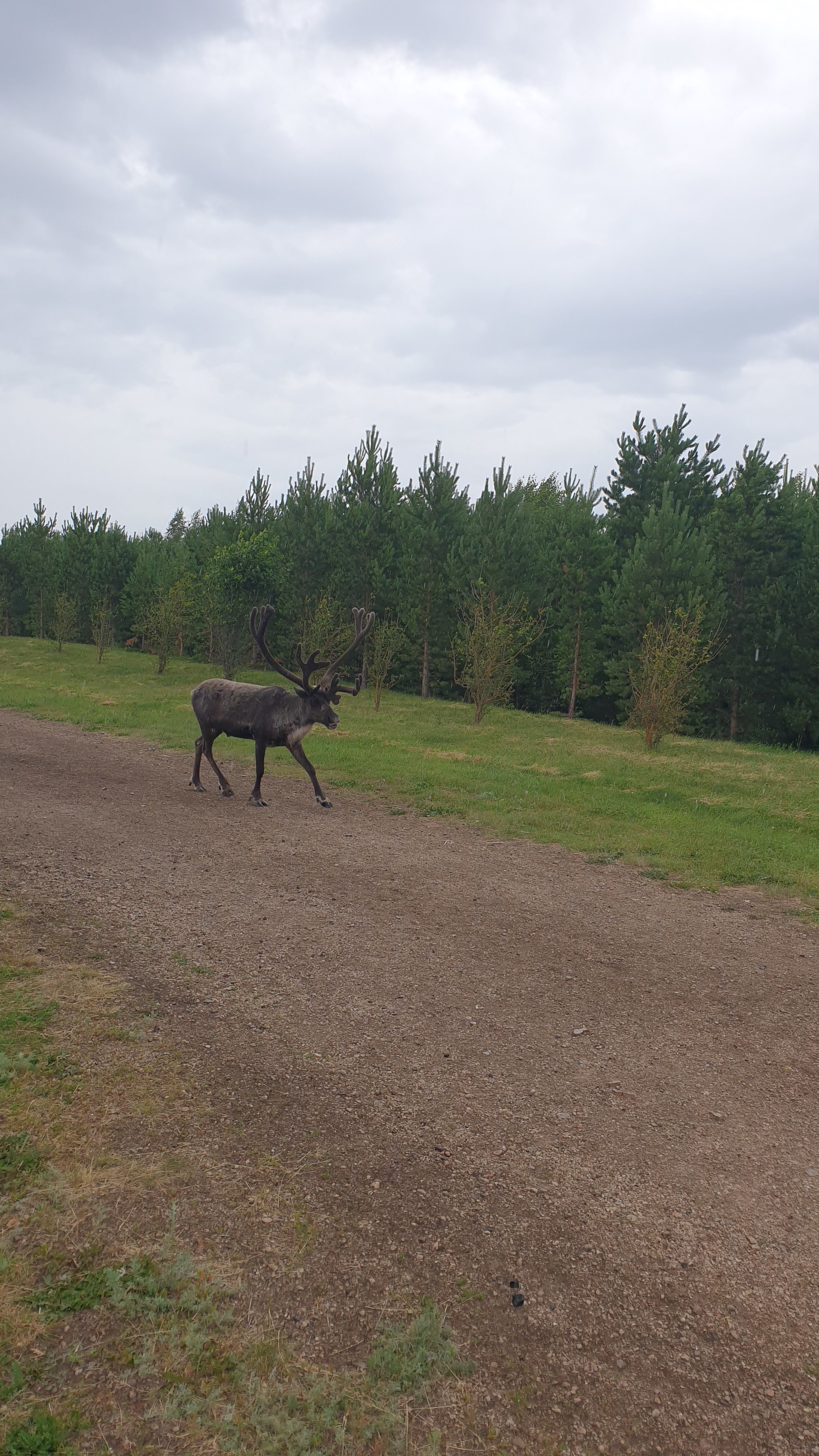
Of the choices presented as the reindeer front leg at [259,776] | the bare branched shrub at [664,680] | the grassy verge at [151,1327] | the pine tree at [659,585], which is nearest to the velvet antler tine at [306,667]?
the reindeer front leg at [259,776]

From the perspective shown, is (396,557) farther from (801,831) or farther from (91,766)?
(801,831)

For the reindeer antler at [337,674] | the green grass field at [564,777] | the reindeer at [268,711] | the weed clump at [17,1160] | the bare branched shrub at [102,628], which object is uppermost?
the bare branched shrub at [102,628]

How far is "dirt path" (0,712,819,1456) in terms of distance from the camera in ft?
11.0

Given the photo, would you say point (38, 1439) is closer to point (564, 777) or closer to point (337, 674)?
point (337, 674)


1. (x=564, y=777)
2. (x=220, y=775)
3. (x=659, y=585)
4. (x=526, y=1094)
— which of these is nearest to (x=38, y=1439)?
(x=526, y=1094)

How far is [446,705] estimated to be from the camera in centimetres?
3522

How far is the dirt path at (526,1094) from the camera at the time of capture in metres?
3.37

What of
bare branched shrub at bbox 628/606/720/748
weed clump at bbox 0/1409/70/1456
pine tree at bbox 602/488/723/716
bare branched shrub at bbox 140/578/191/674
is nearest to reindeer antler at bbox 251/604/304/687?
weed clump at bbox 0/1409/70/1456

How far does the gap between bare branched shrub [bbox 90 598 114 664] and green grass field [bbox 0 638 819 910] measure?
1051 centimetres

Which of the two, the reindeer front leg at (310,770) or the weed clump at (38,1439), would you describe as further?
the reindeer front leg at (310,770)

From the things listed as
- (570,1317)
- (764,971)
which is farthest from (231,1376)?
(764,971)

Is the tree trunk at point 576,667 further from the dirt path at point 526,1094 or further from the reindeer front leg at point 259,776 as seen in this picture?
the dirt path at point 526,1094

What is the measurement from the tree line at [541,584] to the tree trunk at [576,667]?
85 millimetres

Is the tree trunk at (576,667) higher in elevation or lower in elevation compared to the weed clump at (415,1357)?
higher
